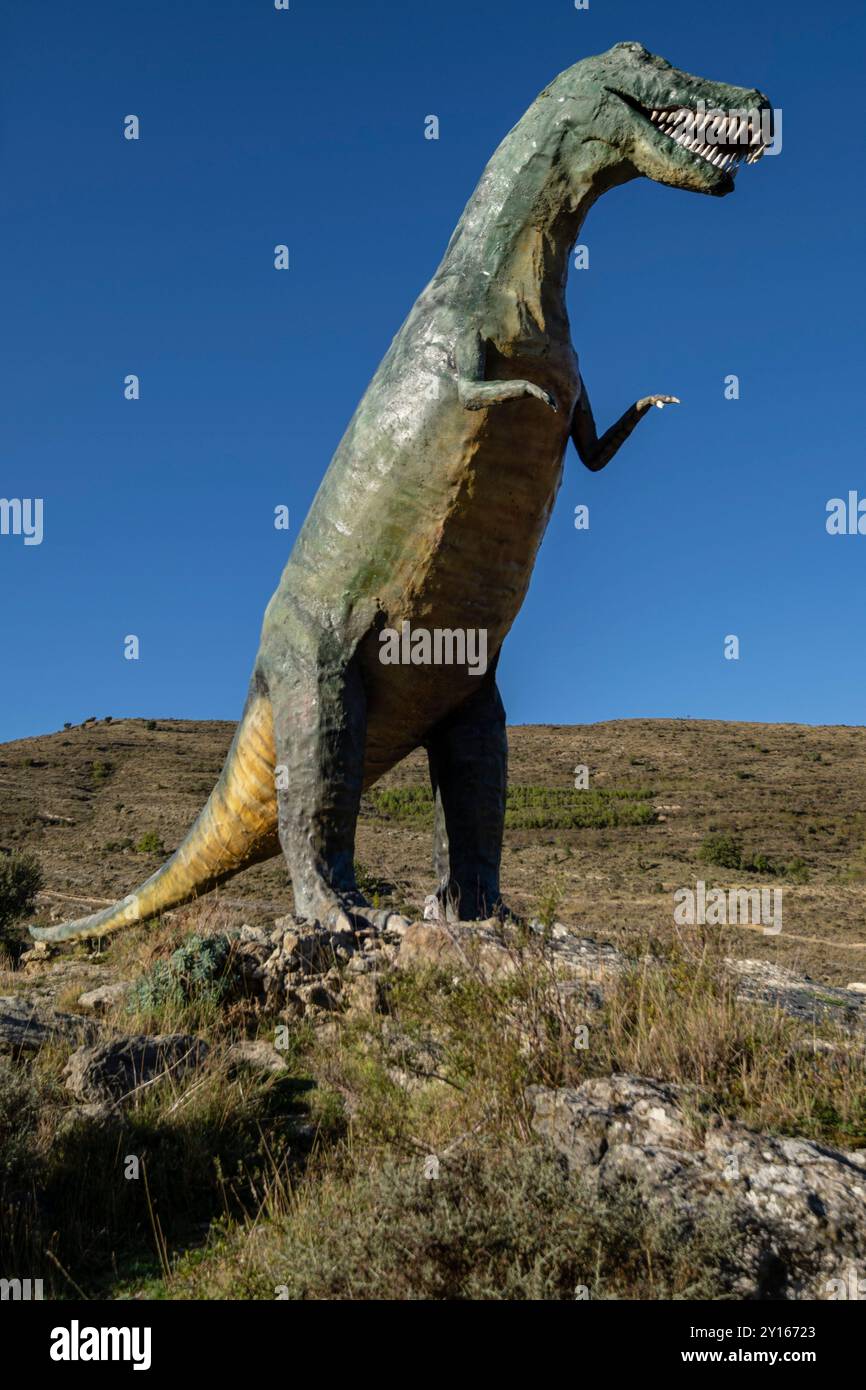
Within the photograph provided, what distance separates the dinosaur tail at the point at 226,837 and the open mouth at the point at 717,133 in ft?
13.6

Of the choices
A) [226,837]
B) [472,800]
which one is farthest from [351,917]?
[226,837]

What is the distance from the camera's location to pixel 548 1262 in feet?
10.5

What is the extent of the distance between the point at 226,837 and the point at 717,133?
5445 mm

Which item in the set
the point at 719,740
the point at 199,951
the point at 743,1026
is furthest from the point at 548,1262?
the point at 719,740

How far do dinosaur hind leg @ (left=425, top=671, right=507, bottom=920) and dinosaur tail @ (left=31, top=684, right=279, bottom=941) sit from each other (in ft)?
3.89

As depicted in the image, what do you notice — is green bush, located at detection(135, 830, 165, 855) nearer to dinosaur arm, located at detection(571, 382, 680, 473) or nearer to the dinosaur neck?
dinosaur arm, located at detection(571, 382, 680, 473)

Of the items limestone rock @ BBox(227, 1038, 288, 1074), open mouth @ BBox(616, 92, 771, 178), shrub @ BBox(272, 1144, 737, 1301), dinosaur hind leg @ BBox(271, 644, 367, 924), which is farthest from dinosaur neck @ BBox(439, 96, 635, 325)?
shrub @ BBox(272, 1144, 737, 1301)

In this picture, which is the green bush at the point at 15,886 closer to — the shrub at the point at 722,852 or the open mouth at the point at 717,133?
the open mouth at the point at 717,133

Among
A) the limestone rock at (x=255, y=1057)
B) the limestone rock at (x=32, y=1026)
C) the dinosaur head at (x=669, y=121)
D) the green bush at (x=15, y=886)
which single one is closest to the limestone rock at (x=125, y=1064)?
the limestone rock at (x=255, y=1057)

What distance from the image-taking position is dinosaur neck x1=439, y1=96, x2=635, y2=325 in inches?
249

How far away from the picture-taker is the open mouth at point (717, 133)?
5.99 metres

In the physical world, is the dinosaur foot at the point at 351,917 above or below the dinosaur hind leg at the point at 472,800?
below

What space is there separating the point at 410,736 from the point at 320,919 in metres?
1.43

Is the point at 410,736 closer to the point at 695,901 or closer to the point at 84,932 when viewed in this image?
the point at 695,901
